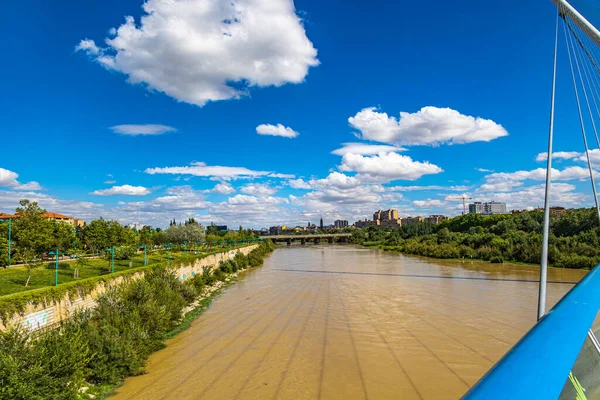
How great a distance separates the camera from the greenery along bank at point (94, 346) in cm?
692

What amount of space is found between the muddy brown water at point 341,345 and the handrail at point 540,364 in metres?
8.61

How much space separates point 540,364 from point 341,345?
12.8m

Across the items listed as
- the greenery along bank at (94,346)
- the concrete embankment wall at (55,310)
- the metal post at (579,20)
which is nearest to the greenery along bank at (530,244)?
the metal post at (579,20)

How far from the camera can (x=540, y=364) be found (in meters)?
1.05

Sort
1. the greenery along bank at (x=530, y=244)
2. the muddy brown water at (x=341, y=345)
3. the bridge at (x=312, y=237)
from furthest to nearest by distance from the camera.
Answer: the bridge at (x=312, y=237)
the greenery along bank at (x=530, y=244)
the muddy brown water at (x=341, y=345)

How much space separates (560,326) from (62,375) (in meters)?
9.14

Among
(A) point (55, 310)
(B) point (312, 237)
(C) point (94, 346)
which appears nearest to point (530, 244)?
(C) point (94, 346)

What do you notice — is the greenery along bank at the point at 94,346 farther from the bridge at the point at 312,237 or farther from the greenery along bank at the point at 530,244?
the bridge at the point at 312,237

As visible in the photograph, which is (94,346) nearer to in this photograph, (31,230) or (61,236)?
(31,230)

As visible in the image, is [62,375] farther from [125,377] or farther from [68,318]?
[68,318]

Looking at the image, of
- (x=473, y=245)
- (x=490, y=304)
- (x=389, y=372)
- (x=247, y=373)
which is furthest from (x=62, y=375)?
(x=473, y=245)

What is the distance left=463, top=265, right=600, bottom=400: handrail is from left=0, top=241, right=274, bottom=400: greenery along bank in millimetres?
8138

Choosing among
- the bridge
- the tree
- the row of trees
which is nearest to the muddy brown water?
the row of trees

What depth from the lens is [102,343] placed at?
31.6ft
